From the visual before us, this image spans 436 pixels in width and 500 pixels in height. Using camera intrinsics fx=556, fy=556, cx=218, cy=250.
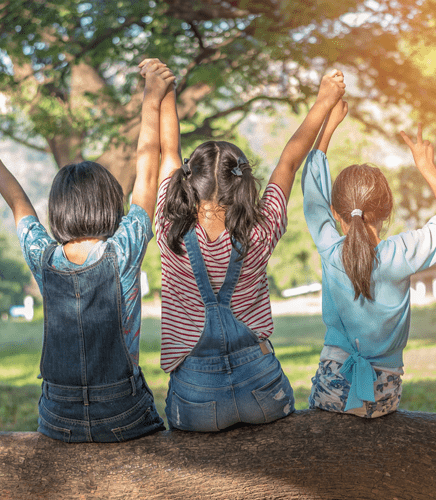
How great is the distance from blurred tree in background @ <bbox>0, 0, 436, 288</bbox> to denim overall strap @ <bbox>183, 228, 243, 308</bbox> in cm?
355

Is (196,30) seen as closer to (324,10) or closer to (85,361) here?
(324,10)

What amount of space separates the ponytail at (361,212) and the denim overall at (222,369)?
1.26 ft

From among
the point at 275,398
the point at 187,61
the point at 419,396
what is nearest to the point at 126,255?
the point at 275,398

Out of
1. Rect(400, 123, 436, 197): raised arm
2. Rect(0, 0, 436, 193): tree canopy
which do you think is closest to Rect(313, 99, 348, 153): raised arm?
Rect(400, 123, 436, 197): raised arm

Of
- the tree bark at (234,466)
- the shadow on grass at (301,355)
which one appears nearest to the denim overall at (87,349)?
the tree bark at (234,466)

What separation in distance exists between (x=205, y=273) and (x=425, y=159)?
0.95 metres

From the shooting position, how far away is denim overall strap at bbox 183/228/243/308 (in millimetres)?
1813

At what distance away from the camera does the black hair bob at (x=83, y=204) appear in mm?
1811

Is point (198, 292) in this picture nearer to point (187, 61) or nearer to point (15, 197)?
point (15, 197)

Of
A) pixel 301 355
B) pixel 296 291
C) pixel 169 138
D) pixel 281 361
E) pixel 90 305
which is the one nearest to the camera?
pixel 90 305

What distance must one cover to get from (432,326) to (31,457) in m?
12.0

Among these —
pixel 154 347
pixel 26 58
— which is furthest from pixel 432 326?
pixel 26 58

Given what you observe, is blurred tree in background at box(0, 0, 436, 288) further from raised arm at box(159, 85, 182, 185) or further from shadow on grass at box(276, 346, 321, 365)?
shadow on grass at box(276, 346, 321, 365)

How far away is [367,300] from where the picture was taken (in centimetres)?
192
